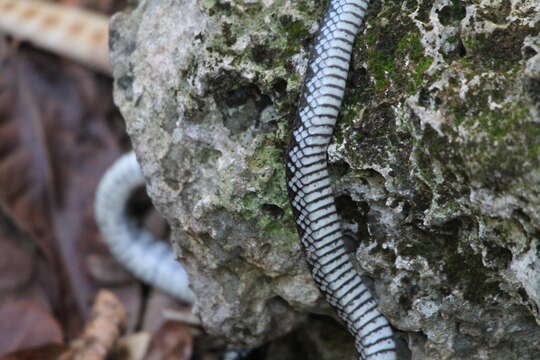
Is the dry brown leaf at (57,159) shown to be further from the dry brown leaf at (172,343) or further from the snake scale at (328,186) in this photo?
the snake scale at (328,186)

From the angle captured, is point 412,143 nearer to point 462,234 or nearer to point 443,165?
point 443,165

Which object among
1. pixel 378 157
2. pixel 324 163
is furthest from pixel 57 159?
pixel 378 157

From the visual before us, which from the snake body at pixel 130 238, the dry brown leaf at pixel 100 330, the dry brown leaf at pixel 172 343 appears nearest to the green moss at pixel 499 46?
the dry brown leaf at pixel 172 343

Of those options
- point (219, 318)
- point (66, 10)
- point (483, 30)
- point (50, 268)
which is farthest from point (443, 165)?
point (66, 10)

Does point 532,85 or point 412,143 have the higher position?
point 532,85

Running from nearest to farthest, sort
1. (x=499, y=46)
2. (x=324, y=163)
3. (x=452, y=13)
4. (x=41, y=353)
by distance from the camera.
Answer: (x=499, y=46), (x=452, y=13), (x=324, y=163), (x=41, y=353)

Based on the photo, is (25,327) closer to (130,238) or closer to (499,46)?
(130,238)
